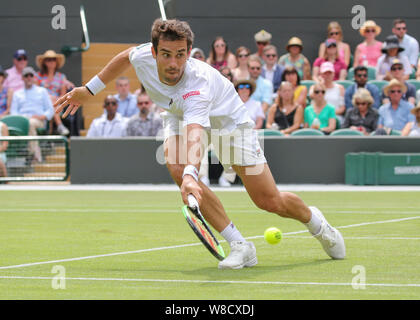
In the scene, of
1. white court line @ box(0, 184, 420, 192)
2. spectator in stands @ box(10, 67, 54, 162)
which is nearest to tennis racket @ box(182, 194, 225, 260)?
white court line @ box(0, 184, 420, 192)

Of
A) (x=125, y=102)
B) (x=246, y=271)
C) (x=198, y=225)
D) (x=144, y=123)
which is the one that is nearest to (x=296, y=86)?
(x=144, y=123)

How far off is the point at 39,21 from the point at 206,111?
696 inches

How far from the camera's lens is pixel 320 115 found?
1794 centimetres

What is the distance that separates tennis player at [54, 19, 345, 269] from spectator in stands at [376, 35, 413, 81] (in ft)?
40.9

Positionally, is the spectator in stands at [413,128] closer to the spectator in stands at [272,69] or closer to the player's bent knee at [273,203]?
the spectator in stands at [272,69]

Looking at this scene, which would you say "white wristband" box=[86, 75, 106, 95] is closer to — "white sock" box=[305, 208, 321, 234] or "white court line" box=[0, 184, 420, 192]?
"white sock" box=[305, 208, 321, 234]

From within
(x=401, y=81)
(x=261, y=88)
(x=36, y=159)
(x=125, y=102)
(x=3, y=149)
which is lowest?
(x=36, y=159)

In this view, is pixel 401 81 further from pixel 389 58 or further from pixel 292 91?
pixel 292 91

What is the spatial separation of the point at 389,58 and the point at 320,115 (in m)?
2.78

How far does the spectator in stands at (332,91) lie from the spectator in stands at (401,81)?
34.9 inches

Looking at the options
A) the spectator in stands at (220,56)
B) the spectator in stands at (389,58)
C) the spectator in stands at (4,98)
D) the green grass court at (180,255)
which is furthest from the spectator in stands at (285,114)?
the spectator in stands at (4,98)

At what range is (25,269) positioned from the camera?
23.3 ft
